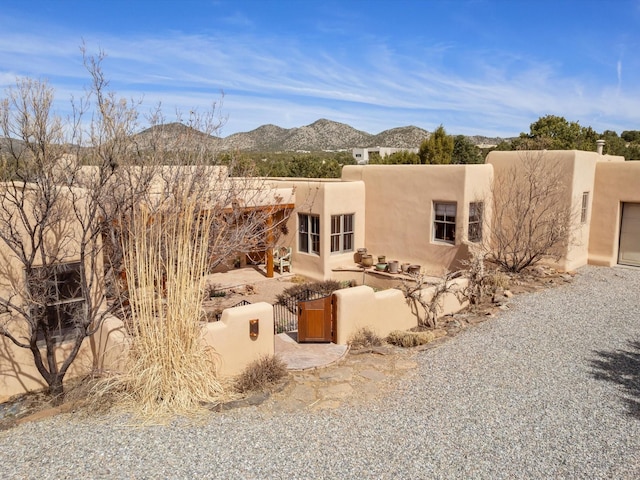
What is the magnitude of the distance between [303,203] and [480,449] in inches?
490

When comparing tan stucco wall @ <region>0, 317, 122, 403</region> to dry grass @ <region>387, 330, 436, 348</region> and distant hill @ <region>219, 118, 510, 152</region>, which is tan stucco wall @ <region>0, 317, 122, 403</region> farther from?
distant hill @ <region>219, 118, 510, 152</region>

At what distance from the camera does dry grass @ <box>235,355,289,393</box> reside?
8.18m

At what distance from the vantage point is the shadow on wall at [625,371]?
771cm

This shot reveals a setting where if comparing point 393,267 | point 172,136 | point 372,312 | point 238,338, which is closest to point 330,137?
point 393,267

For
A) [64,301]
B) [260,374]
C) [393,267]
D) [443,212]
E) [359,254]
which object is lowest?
[260,374]

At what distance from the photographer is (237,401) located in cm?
768

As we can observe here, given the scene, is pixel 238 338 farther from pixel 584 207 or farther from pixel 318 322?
pixel 584 207

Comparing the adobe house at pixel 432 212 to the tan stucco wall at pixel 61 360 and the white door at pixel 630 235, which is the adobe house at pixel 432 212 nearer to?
the white door at pixel 630 235

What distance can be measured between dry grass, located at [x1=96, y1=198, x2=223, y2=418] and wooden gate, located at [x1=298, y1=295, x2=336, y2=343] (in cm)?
311

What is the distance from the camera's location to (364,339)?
10656mm

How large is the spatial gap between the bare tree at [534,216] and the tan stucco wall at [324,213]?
5233mm

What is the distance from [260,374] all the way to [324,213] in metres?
9.45

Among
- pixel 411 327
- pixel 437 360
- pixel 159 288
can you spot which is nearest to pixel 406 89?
pixel 411 327

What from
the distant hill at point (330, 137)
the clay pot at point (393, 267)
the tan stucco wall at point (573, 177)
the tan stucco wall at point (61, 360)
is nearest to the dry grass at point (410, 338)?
the tan stucco wall at point (61, 360)
